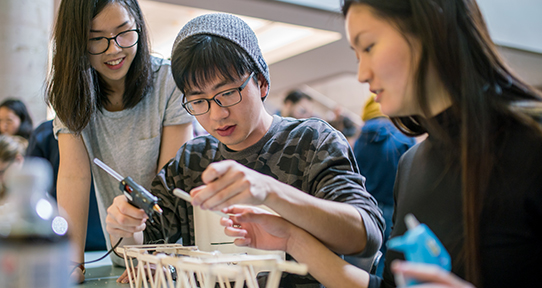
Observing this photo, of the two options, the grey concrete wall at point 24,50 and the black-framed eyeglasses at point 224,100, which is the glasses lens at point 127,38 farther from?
the grey concrete wall at point 24,50

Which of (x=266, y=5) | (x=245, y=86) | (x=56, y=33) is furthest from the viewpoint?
(x=266, y=5)

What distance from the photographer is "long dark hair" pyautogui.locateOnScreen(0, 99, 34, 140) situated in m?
3.12

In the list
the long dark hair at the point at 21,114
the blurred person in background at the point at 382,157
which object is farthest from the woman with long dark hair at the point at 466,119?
the long dark hair at the point at 21,114

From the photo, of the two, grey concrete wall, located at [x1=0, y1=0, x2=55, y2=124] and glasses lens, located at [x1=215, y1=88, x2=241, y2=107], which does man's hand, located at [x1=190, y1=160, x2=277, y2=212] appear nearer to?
glasses lens, located at [x1=215, y1=88, x2=241, y2=107]

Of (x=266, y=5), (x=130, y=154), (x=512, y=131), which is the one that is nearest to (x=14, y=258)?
(x=512, y=131)

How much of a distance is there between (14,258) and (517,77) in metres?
0.81

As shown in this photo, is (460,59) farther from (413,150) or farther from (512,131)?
(413,150)

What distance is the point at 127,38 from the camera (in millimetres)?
1440

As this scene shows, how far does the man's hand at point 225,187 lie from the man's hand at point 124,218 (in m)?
0.32

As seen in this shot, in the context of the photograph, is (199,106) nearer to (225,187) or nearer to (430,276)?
(225,187)

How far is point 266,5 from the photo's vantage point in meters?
4.98

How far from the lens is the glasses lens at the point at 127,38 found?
1419 mm

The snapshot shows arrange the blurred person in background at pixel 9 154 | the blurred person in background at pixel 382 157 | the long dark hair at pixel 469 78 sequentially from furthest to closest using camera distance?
the blurred person in background at pixel 9 154 → the blurred person in background at pixel 382 157 → the long dark hair at pixel 469 78

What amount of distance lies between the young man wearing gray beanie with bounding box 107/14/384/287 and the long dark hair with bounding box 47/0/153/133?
306 millimetres
